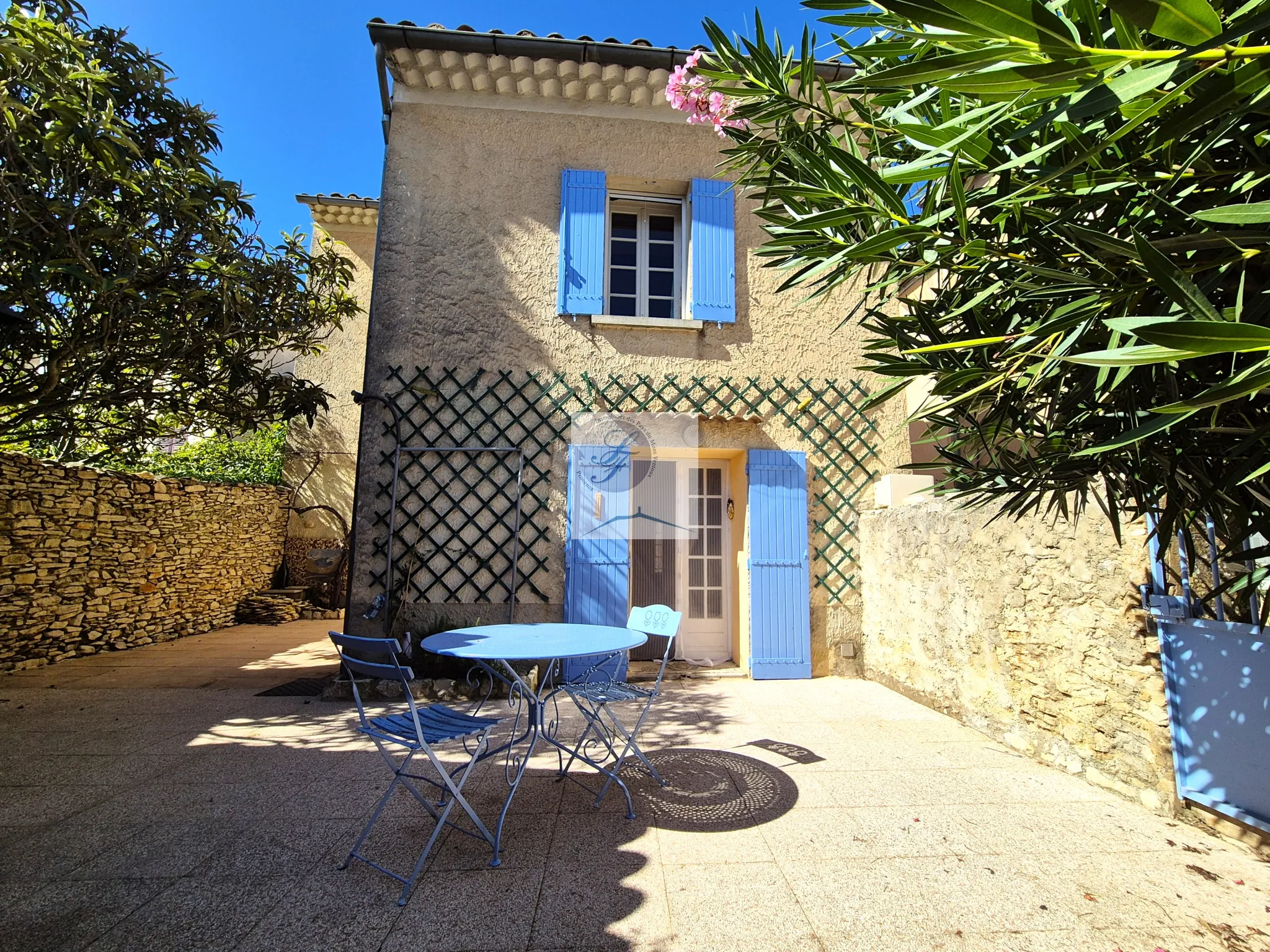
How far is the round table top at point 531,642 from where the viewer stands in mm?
2271

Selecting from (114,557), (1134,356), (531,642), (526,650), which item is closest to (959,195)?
(1134,356)

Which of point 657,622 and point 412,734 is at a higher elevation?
point 657,622

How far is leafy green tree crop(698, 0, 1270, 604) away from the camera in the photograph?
0.84 meters

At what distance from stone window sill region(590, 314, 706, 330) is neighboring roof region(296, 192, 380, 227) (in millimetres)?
4763

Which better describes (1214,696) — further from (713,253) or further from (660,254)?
(660,254)

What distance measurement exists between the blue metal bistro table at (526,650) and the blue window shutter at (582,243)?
290 centimetres

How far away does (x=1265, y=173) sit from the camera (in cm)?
110

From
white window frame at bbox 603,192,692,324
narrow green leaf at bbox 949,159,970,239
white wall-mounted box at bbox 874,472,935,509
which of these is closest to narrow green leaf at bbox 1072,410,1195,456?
narrow green leaf at bbox 949,159,970,239

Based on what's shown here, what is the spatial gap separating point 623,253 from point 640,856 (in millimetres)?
4662

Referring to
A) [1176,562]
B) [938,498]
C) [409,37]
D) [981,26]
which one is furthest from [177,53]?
[1176,562]

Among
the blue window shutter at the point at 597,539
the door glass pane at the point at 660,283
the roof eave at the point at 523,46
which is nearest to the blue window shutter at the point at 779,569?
the blue window shutter at the point at 597,539

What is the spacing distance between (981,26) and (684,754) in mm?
3081

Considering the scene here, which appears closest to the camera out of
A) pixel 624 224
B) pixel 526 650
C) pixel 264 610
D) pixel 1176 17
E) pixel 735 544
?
pixel 1176 17

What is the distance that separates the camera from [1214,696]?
2.25 m
